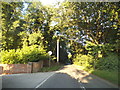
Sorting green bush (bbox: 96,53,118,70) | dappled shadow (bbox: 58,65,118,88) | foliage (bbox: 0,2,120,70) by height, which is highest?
foliage (bbox: 0,2,120,70)

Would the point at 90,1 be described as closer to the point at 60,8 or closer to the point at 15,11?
the point at 60,8

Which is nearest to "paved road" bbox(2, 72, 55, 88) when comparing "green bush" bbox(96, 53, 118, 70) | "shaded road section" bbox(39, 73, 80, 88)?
"shaded road section" bbox(39, 73, 80, 88)

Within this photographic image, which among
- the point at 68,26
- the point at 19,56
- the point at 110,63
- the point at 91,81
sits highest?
the point at 68,26

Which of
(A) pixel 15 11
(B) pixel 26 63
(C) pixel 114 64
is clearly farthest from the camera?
(A) pixel 15 11

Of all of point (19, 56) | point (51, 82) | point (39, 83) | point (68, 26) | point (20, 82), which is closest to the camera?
point (39, 83)

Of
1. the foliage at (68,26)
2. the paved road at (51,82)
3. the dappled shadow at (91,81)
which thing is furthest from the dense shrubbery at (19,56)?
the dappled shadow at (91,81)

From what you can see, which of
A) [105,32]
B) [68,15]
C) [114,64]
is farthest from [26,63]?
[105,32]

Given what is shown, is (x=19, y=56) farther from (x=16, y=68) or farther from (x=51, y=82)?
(x=51, y=82)

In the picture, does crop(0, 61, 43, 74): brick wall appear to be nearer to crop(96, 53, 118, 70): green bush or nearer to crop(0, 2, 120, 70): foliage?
crop(0, 2, 120, 70): foliage

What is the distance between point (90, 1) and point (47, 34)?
17.0m

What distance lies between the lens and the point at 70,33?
2536 cm

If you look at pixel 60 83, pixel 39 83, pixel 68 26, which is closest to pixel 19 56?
pixel 68 26

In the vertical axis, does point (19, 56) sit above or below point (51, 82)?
above

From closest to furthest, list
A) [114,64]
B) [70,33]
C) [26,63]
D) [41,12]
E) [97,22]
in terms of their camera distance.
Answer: [114,64]
[26,63]
[97,22]
[70,33]
[41,12]
